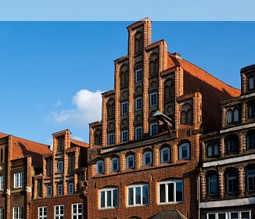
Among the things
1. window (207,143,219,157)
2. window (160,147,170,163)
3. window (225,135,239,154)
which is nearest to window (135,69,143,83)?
window (160,147,170,163)

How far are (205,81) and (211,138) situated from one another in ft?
37.3

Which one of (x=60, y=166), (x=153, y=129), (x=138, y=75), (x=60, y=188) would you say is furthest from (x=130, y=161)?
(x=60, y=188)

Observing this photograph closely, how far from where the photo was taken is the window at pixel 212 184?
4284cm

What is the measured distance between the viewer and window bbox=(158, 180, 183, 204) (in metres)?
44.9

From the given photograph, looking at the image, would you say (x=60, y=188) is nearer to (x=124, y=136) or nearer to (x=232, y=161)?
(x=124, y=136)

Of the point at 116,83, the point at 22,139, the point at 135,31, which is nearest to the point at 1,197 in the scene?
the point at 22,139

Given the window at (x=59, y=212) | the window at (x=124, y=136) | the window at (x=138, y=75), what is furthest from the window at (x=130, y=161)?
the window at (x=59, y=212)

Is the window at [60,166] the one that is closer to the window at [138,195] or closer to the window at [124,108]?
the window at [124,108]

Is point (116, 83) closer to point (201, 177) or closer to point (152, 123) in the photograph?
point (152, 123)

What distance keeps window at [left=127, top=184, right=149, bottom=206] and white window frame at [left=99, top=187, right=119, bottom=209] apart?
1.58 m

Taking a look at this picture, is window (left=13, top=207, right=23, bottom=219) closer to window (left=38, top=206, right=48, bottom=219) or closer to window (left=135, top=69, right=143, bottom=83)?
window (left=38, top=206, right=48, bottom=219)

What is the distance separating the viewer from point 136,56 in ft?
166

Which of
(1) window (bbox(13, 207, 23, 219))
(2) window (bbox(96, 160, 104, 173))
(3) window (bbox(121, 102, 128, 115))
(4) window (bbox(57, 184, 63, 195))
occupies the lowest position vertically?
(1) window (bbox(13, 207, 23, 219))

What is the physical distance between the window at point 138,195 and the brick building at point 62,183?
18.0 feet
